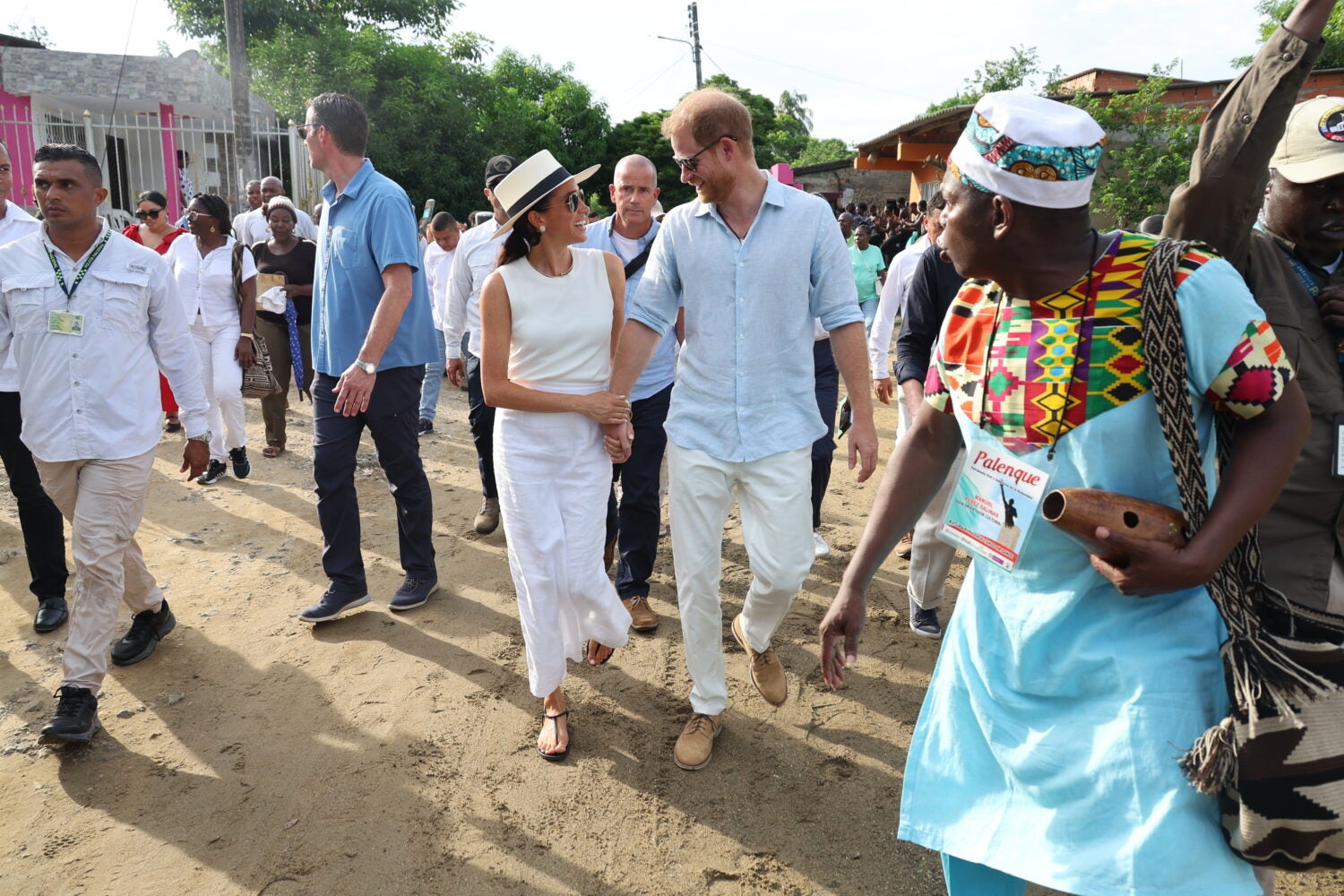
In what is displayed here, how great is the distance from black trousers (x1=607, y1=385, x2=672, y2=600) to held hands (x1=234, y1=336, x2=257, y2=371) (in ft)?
12.4

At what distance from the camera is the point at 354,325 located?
4625mm

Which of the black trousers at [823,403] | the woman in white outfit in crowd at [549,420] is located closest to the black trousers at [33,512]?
the woman in white outfit in crowd at [549,420]

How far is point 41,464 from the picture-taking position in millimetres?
3828

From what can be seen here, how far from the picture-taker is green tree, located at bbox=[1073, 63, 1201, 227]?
1234cm

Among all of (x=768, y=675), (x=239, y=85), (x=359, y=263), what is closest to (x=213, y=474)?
(x=359, y=263)

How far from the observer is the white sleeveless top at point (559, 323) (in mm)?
3537

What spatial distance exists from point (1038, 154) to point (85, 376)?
360 cm

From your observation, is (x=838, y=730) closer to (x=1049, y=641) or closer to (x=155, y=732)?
(x=1049, y=641)

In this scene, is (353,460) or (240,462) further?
(240,462)

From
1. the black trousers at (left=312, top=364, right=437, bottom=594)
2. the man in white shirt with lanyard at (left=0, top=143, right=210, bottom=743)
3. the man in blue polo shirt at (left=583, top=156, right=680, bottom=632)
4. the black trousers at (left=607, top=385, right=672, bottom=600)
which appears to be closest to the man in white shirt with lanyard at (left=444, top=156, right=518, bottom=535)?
the black trousers at (left=312, top=364, right=437, bottom=594)

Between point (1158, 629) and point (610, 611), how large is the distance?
223 centimetres

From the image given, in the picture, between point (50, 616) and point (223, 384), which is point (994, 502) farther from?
point (223, 384)

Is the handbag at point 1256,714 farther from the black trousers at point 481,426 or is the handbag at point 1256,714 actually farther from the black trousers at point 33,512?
the black trousers at point 33,512

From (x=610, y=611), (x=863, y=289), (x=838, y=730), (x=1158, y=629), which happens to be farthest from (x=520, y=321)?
(x=863, y=289)
